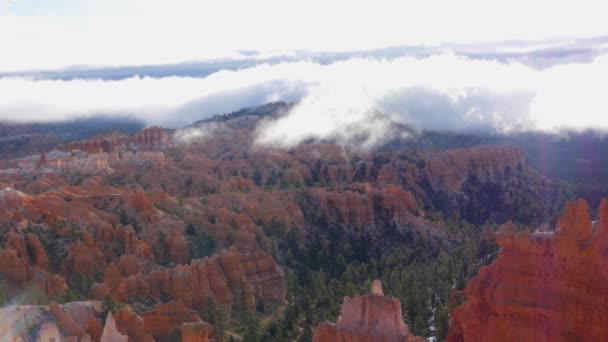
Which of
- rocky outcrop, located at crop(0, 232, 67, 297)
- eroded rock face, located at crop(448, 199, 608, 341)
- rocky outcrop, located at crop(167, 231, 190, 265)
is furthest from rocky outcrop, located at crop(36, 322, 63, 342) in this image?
rocky outcrop, located at crop(167, 231, 190, 265)

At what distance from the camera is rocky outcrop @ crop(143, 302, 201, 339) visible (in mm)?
42656

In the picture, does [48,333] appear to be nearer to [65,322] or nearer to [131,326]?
[65,322]

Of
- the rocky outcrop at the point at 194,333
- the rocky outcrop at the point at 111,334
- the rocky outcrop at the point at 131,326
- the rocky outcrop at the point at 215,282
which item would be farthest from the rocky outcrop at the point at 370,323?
the rocky outcrop at the point at 215,282

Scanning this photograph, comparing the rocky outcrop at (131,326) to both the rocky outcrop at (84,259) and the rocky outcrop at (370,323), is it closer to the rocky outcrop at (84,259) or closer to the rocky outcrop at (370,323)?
the rocky outcrop at (370,323)

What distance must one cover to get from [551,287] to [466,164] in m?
101

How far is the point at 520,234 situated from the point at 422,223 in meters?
65.9

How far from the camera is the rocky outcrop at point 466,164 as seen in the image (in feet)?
387

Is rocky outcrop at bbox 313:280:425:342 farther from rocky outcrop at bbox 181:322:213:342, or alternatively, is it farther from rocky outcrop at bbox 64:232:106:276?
rocky outcrop at bbox 64:232:106:276

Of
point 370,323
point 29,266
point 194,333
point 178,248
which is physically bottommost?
point 178,248

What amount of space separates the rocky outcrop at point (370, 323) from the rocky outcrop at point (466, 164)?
90.7 meters

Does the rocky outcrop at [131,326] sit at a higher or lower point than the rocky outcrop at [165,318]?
Answer: higher

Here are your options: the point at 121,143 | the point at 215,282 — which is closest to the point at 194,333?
the point at 215,282

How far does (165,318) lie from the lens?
142 ft

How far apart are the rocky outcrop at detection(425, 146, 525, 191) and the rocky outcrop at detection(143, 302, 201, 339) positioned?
255ft
